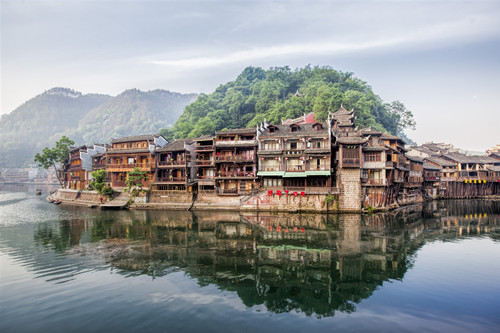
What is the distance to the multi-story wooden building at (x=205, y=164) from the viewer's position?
174ft

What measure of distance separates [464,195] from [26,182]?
692ft

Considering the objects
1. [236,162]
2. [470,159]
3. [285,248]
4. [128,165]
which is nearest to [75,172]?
[128,165]

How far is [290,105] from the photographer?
8231cm

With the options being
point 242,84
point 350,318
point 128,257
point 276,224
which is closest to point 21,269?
point 128,257

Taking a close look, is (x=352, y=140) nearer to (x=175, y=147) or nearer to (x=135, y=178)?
(x=175, y=147)

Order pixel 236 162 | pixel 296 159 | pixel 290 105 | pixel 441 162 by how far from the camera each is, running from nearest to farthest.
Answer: pixel 296 159 < pixel 236 162 < pixel 441 162 < pixel 290 105

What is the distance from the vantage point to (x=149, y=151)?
57094 millimetres

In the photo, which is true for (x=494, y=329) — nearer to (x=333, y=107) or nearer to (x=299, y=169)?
(x=299, y=169)

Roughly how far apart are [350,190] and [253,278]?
98.1ft

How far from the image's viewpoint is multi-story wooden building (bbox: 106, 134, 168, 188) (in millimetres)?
57344

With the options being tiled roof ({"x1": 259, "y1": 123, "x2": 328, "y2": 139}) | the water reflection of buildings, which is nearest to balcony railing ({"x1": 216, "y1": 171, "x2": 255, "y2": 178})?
tiled roof ({"x1": 259, "y1": 123, "x2": 328, "y2": 139})

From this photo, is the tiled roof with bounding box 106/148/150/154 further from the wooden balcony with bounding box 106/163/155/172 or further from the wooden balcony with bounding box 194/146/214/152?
the wooden balcony with bounding box 194/146/214/152

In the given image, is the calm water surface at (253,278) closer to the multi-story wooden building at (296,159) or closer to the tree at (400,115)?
the multi-story wooden building at (296,159)

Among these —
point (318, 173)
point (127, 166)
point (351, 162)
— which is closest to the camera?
point (351, 162)
